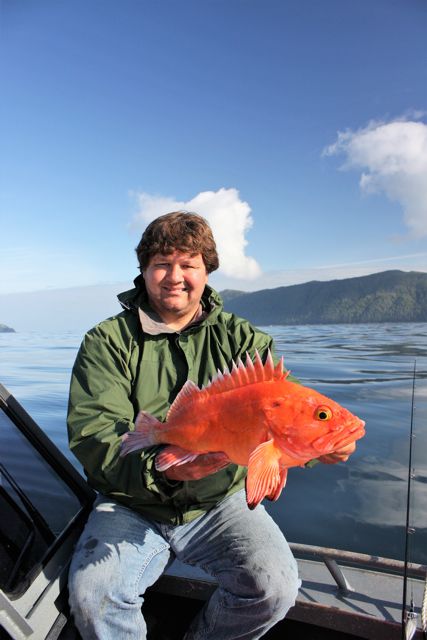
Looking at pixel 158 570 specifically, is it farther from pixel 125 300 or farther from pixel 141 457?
pixel 125 300

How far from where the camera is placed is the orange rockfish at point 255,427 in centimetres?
165

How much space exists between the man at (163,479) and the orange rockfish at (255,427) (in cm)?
15

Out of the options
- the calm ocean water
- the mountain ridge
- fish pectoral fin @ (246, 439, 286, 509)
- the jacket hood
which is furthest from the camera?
the mountain ridge

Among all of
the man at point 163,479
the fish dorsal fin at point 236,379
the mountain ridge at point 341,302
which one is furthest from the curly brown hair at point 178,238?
the mountain ridge at point 341,302

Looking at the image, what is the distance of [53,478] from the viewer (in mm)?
2658

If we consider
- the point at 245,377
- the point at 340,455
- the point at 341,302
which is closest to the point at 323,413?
the point at 245,377

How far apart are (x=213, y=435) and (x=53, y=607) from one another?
1.29m

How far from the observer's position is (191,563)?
2.57m

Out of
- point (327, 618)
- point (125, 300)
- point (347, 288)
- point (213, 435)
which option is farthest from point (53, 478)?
point (347, 288)

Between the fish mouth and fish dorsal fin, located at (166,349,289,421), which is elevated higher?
fish dorsal fin, located at (166,349,289,421)

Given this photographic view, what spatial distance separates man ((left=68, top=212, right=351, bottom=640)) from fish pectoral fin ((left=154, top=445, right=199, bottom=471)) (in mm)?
→ 84

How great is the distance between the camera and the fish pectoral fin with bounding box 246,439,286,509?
157 centimetres

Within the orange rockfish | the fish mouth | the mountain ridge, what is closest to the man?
the orange rockfish

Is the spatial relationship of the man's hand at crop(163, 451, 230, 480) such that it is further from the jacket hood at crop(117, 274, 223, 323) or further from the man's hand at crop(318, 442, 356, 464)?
the jacket hood at crop(117, 274, 223, 323)
